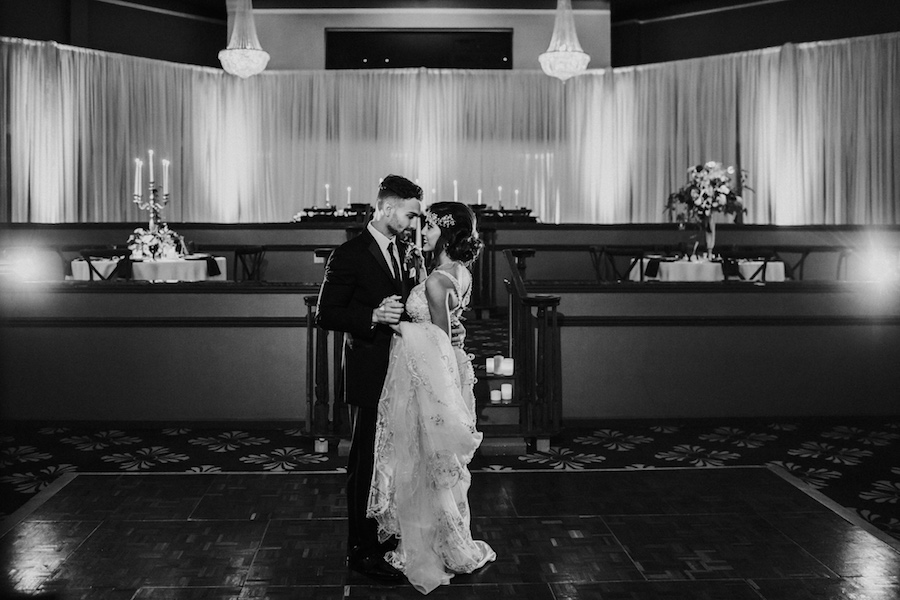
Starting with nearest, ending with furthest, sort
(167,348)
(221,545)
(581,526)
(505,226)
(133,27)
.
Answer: (221,545) < (581,526) < (167,348) < (505,226) < (133,27)

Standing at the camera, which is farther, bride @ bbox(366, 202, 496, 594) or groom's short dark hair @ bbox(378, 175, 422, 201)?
bride @ bbox(366, 202, 496, 594)

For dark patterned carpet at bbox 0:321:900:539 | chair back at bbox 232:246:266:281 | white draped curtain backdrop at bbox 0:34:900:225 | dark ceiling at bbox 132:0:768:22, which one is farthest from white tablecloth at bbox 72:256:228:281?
dark ceiling at bbox 132:0:768:22

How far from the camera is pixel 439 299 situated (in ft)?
11.6

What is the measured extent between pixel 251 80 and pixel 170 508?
40.6 ft

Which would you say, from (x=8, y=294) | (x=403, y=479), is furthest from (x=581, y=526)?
(x=8, y=294)

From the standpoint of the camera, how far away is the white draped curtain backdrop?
1261 centimetres

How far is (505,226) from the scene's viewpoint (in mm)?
10977

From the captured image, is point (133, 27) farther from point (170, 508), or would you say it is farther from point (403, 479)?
point (403, 479)

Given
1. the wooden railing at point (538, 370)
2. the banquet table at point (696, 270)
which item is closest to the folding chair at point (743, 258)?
the banquet table at point (696, 270)

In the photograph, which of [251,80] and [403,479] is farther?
[251,80]

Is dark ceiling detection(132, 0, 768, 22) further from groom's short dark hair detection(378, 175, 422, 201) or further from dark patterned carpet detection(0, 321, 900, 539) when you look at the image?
groom's short dark hair detection(378, 175, 422, 201)

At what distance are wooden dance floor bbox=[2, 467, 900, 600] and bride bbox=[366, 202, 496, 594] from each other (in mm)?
205

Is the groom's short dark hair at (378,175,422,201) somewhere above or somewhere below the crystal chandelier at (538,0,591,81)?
below

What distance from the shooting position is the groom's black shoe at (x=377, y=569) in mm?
3594
